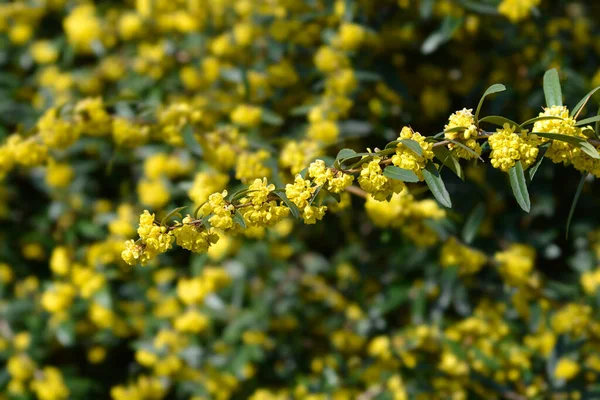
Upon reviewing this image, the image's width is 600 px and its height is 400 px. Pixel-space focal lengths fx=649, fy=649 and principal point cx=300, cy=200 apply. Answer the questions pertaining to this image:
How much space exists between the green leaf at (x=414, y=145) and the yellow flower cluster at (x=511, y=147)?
0.19m

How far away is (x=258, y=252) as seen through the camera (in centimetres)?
305

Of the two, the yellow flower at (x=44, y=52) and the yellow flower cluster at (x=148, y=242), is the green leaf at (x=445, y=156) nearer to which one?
the yellow flower cluster at (x=148, y=242)

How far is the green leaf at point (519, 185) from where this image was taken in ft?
4.91

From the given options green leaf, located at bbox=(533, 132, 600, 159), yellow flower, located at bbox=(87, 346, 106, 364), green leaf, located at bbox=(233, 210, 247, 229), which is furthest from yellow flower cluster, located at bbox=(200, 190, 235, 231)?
yellow flower, located at bbox=(87, 346, 106, 364)

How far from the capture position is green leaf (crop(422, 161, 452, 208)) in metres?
1.52

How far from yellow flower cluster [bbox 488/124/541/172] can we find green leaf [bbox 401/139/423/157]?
190mm

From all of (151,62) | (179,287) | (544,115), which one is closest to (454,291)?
(179,287)

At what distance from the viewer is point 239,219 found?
1.53 m

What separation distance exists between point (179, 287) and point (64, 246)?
712 mm

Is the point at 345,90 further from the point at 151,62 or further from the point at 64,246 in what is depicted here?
the point at 64,246

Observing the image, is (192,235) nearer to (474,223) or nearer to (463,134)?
(463,134)

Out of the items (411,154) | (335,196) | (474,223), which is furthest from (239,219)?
(474,223)

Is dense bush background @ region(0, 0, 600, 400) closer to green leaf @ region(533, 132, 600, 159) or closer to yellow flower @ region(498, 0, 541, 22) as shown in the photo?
yellow flower @ region(498, 0, 541, 22)

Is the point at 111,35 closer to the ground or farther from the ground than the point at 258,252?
farther from the ground
